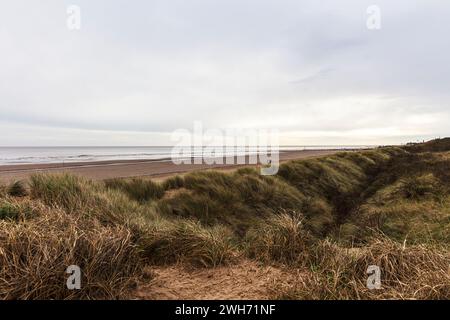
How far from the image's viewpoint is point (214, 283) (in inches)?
168

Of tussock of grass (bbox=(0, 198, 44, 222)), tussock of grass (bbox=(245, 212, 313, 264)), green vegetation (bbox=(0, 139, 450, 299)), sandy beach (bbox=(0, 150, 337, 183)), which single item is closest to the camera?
green vegetation (bbox=(0, 139, 450, 299))

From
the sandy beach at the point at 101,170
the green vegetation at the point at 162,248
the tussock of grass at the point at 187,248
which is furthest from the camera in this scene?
the sandy beach at the point at 101,170

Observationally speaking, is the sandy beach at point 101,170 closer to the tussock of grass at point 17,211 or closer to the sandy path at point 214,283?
the tussock of grass at point 17,211

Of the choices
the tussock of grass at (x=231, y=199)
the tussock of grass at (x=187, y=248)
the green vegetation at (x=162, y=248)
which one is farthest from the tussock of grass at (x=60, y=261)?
the tussock of grass at (x=231, y=199)

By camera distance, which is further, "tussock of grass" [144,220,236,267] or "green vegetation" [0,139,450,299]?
"tussock of grass" [144,220,236,267]

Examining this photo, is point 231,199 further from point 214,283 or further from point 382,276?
point 382,276

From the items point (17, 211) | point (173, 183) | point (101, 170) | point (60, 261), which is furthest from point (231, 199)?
point (101, 170)

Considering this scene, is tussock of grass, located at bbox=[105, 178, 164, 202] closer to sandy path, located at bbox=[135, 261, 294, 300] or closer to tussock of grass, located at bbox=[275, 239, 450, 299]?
sandy path, located at bbox=[135, 261, 294, 300]

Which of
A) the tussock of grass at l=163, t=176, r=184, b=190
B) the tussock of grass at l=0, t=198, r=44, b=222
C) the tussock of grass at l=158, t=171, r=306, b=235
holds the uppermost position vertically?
the tussock of grass at l=0, t=198, r=44, b=222

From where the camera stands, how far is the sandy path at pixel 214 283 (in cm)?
390

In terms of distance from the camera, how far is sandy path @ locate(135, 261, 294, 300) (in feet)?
12.8

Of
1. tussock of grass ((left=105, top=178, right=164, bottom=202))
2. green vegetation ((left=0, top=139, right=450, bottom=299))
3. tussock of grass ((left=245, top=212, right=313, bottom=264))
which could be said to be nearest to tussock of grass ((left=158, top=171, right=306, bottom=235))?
green vegetation ((left=0, top=139, right=450, bottom=299))
